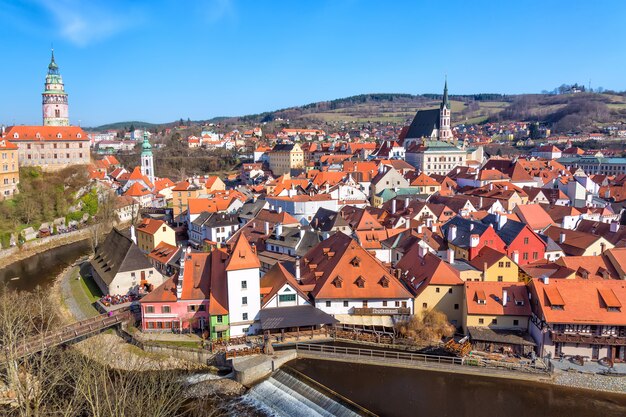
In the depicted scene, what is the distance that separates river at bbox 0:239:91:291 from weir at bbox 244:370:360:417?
29974 mm

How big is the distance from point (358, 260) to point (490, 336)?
10103 mm

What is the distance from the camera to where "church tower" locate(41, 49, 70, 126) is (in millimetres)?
111500

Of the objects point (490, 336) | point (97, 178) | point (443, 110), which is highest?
point (443, 110)

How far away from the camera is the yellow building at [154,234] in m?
52.4

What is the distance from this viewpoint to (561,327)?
95.8 feet

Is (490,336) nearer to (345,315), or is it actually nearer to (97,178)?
(345,315)

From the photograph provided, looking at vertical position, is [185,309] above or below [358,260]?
below

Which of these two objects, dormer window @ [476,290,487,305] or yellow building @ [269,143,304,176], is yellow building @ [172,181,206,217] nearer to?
yellow building @ [269,143,304,176]

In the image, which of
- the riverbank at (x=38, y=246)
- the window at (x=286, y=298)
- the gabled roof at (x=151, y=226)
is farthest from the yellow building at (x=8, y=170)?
the window at (x=286, y=298)

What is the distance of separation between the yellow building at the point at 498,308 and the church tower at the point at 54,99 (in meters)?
107

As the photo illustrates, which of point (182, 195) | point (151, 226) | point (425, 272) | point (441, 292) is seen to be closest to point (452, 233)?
point (425, 272)

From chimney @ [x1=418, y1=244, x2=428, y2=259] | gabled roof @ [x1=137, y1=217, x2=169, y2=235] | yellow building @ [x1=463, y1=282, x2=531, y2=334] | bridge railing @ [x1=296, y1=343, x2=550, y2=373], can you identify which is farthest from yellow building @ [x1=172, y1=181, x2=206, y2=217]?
yellow building @ [x1=463, y1=282, x2=531, y2=334]

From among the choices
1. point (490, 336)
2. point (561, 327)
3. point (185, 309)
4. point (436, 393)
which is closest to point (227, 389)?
point (185, 309)

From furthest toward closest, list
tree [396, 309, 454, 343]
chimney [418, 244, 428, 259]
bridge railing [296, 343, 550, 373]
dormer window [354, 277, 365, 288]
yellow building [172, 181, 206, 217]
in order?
yellow building [172, 181, 206, 217]
chimney [418, 244, 428, 259]
dormer window [354, 277, 365, 288]
tree [396, 309, 454, 343]
bridge railing [296, 343, 550, 373]
